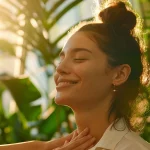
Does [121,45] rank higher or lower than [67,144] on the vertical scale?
higher

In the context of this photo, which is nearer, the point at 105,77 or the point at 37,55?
the point at 105,77

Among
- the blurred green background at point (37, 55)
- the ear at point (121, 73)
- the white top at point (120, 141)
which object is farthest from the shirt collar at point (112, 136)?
the blurred green background at point (37, 55)

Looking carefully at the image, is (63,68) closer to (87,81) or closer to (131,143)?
(87,81)

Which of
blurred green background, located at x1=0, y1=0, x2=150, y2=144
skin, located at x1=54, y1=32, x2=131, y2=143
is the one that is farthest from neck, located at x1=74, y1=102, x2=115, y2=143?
blurred green background, located at x1=0, y1=0, x2=150, y2=144

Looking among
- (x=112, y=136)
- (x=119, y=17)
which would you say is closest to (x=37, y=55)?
(x=119, y=17)

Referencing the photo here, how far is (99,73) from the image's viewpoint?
1.27 metres

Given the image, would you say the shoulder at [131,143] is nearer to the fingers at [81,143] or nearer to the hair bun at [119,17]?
the fingers at [81,143]

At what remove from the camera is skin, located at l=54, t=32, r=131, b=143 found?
49.1 inches

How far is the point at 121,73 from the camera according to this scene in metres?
1.30

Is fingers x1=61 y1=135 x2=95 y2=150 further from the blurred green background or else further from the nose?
the blurred green background

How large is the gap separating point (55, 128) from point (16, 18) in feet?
2.01

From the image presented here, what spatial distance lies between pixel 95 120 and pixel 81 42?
0.73 ft

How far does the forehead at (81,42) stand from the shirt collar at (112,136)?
23 cm

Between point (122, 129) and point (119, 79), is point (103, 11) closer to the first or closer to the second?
point (119, 79)
